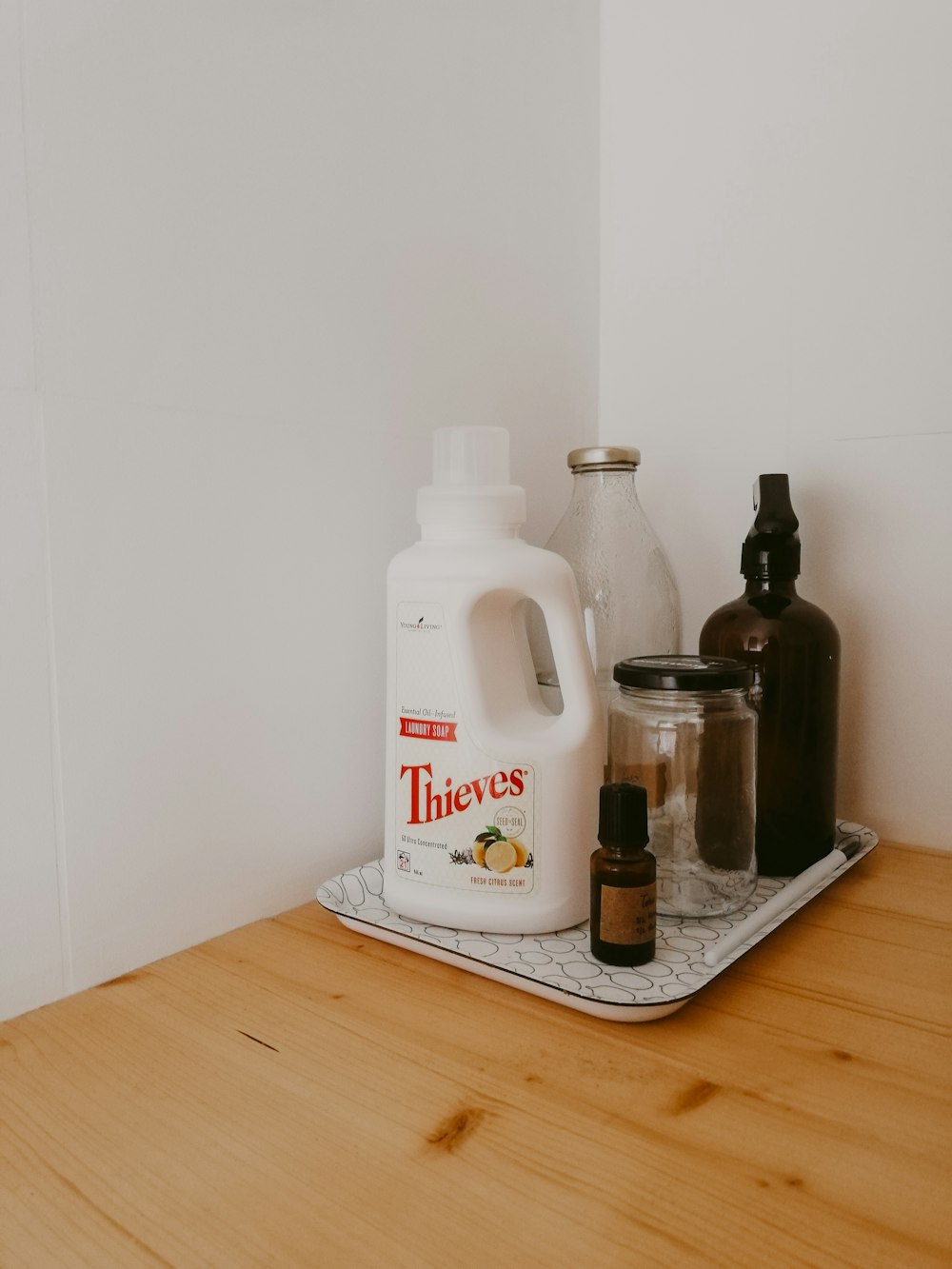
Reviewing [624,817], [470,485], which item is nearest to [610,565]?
[470,485]

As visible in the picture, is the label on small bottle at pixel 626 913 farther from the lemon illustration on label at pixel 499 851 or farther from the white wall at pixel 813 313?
the white wall at pixel 813 313

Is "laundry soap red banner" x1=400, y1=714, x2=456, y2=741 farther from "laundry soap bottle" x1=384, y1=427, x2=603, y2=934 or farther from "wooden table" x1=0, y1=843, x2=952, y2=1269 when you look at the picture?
"wooden table" x1=0, y1=843, x2=952, y2=1269

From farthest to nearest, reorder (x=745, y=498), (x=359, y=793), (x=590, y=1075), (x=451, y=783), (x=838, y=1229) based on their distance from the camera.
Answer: (x=745, y=498), (x=359, y=793), (x=451, y=783), (x=590, y=1075), (x=838, y=1229)

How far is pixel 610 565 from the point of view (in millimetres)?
779

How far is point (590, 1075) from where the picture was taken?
46 cm

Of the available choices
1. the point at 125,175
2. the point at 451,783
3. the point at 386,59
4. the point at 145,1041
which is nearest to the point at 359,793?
the point at 451,783

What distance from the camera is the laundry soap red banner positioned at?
0.59 meters

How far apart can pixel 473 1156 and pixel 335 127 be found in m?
0.62

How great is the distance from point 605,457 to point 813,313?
0.74ft

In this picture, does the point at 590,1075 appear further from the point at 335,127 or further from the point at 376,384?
the point at 335,127

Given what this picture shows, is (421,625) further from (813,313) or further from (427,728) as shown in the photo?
(813,313)

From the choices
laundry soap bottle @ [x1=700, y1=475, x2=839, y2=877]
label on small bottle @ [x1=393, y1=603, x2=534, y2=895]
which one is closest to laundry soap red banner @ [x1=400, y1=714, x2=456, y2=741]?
label on small bottle @ [x1=393, y1=603, x2=534, y2=895]

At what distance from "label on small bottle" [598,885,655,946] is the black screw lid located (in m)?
0.12

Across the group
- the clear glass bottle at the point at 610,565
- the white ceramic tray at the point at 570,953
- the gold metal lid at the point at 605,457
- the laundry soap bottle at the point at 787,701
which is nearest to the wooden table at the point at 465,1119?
the white ceramic tray at the point at 570,953
